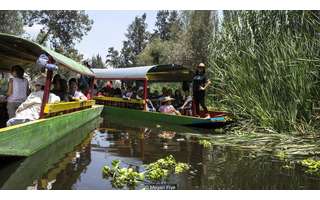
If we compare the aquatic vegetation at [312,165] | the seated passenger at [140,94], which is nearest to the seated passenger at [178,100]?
the seated passenger at [140,94]

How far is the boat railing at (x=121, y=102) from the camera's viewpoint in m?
17.2

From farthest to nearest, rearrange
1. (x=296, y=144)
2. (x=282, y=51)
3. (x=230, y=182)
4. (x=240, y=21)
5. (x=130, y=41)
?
(x=130, y=41)
(x=240, y=21)
(x=282, y=51)
(x=296, y=144)
(x=230, y=182)

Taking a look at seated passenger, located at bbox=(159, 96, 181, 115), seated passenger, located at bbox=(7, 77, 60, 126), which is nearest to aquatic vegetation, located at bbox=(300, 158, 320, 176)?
seated passenger, located at bbox=(7, 77, 60, 126)

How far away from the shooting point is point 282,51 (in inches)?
413

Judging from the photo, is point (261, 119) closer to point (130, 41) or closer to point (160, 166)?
point (160, 166)

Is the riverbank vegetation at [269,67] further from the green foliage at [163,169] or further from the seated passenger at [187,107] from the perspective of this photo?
the green foliage at [163,169]

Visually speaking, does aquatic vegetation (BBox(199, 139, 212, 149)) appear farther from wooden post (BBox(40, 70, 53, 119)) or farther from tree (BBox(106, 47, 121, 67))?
tree (BBox(106, 47, 121, 67))

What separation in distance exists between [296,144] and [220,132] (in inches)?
159

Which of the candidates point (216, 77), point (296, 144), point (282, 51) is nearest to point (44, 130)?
point (296, 144)

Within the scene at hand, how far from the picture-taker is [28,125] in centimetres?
701

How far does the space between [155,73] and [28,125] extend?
36.8 ft

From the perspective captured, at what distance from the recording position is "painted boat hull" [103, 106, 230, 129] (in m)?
13.2

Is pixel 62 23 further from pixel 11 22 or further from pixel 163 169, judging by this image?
pixel 163 169

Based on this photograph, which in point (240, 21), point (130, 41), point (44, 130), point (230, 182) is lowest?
point (230, 182)
